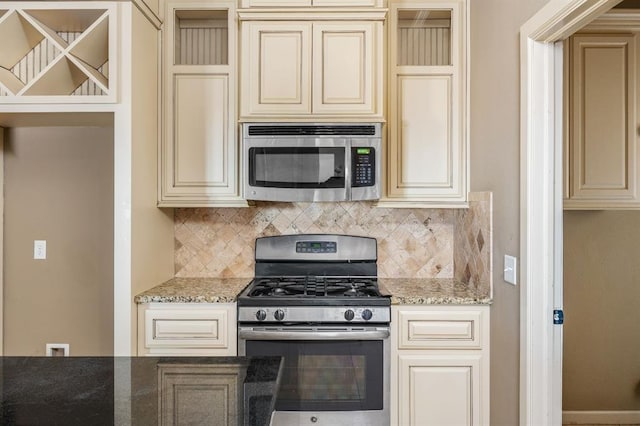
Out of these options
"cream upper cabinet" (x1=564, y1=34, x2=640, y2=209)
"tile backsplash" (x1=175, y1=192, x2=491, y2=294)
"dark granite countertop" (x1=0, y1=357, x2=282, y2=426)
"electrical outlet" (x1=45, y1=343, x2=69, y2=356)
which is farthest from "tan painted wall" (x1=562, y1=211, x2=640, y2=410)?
"electrical outlet" (x1=45, y1=343, x2=69, y2=356)

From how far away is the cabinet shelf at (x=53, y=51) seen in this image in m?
2.02

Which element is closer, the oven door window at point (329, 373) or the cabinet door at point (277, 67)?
the oven door window at point (329, 373)

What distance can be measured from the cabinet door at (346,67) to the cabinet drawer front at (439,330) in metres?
1.11

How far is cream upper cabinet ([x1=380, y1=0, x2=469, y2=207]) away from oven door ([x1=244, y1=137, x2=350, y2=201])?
13.4 inches

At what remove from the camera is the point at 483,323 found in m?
2.11

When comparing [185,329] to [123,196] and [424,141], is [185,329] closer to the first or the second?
[123,196]

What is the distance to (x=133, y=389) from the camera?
91cm

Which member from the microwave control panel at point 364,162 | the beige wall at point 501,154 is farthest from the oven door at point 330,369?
the microwave control panel at point 364,162

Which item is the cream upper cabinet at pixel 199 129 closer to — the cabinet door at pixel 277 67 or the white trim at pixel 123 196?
the cabinet door at pixel 277 67

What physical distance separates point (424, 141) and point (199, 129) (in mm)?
1288

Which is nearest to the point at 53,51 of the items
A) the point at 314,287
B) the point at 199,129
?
the point at 199,129

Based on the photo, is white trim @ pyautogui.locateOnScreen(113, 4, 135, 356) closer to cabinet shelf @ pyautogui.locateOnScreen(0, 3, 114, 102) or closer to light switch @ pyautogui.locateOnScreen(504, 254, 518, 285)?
cabinet shelf @ pyautogui.locateOnScreen(0, 3, 114, 102)

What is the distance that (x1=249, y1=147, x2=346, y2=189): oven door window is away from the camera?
2.24 m

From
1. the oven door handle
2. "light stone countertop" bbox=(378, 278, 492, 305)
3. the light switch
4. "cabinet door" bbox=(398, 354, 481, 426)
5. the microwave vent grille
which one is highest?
the microwave vent grille
